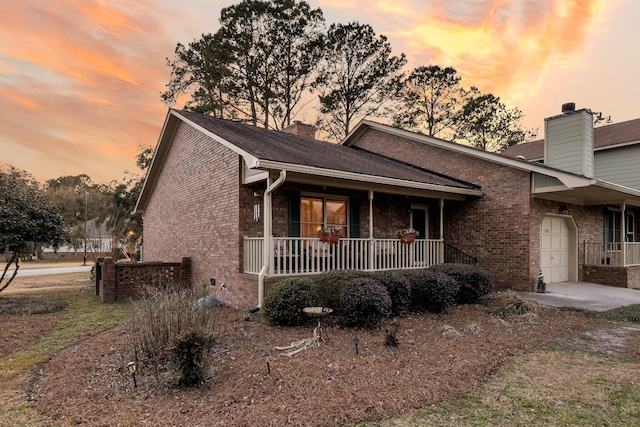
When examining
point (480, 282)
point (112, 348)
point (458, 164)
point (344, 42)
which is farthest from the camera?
point (344, 42)

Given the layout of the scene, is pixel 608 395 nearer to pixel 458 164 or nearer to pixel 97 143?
pixel 458 164

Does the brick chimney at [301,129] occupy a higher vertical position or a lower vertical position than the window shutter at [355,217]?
higher

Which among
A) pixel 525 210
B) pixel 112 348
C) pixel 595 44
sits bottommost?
pixel 112 348

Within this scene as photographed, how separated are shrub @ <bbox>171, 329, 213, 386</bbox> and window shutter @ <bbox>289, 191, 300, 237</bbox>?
5864mm

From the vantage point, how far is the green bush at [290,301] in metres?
7.11

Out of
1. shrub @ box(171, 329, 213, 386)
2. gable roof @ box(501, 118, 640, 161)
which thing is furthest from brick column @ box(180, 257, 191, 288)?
gable roof @ box(501, 118, 640, 161)

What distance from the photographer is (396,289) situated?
7.82 m

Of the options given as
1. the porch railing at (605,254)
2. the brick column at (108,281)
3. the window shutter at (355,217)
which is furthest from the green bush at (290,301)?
the porch railing at (605,254)

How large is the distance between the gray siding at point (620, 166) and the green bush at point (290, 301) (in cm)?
1714

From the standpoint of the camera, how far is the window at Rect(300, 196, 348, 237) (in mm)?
10531

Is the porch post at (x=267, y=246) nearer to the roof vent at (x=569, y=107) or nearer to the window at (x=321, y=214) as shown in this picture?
the window at (x=321, y=214)

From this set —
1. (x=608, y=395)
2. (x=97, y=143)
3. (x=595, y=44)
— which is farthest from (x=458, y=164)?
(x=97, y=143)

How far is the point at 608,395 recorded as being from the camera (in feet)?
13.7

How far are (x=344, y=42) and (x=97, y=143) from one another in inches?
635
